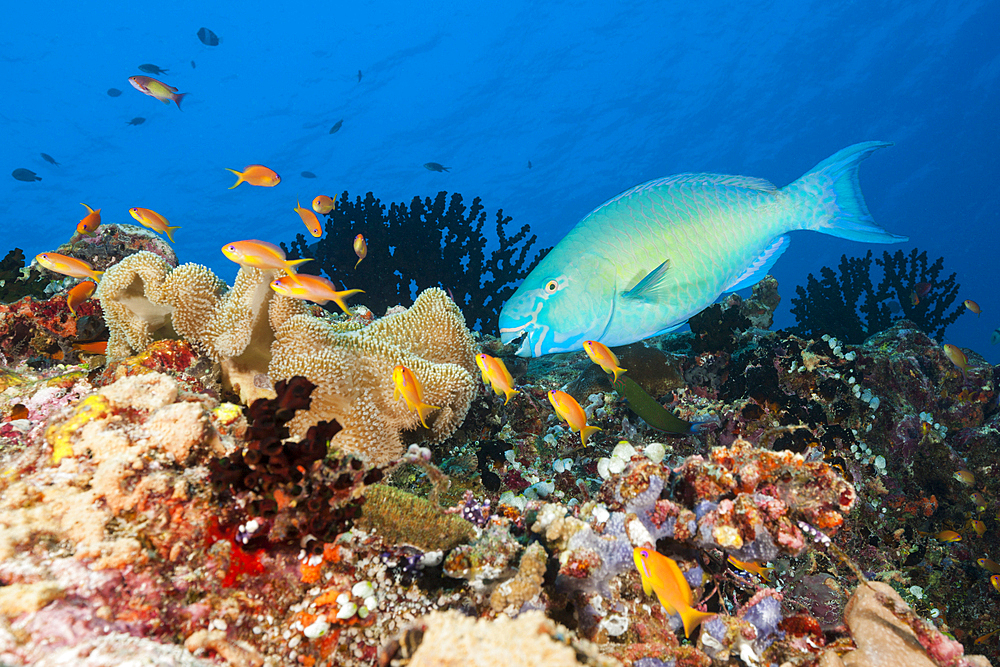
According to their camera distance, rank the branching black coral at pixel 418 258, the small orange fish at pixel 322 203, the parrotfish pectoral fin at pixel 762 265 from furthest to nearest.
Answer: the branching black coral at pixel 418 258 → the small orange fish at pixel 322 203 → the parrotfish pectoral fin at pixel 762 265

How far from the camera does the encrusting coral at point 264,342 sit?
2.57 m

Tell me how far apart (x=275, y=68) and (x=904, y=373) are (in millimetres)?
71485

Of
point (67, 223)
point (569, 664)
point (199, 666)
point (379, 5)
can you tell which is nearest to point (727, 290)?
point (569, 664)

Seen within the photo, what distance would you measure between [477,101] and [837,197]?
60978 millimetres

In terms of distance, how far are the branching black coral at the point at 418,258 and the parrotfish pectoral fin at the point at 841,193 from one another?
5.08 m

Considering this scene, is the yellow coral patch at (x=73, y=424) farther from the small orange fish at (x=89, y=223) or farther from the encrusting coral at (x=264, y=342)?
the small orange fish at (x=89, y=223)

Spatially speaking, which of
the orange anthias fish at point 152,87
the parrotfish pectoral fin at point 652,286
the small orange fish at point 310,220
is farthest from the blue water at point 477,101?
the parrotfish pectoral fin at point 652,286

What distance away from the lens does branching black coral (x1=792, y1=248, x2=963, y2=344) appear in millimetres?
10266

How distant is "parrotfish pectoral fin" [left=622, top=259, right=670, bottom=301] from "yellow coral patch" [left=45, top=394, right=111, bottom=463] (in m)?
2.62

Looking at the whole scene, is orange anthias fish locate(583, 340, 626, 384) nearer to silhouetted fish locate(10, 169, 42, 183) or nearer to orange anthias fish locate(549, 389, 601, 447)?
orange anthias fish locate(549, 389, 601, 447)

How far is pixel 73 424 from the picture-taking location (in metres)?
1.56

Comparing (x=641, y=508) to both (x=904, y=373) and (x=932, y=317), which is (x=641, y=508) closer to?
(x=904, y=373)

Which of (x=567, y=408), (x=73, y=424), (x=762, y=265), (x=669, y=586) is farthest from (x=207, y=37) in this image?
(x=669, y=586)

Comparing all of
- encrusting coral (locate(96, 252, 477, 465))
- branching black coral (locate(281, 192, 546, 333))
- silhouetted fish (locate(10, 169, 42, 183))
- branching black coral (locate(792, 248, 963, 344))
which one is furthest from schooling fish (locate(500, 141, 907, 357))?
silhouetted fish (locate(10, 169, 42, 183))
